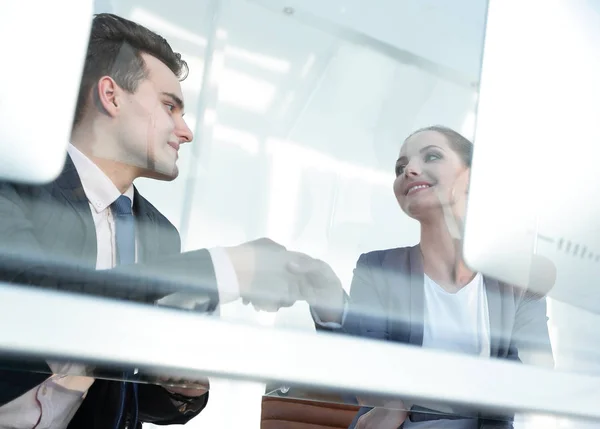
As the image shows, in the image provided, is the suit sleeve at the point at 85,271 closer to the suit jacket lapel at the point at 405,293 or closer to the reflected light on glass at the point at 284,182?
the reflected light on glass at the point at 284,182

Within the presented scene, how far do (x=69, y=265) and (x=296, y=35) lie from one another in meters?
0.27

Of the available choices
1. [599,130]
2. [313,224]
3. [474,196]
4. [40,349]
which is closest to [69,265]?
[40,349]

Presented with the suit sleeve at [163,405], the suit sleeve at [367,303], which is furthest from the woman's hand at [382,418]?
the suit sleeve at [367,303]

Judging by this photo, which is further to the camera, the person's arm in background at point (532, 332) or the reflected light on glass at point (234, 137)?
the person's arm in background at point (532, 332)

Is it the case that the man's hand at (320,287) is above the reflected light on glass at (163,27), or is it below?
below

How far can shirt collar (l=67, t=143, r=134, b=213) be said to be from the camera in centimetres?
50

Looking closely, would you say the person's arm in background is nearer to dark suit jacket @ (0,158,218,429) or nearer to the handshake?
the handshake

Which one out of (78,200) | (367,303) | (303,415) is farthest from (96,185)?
(303,415)

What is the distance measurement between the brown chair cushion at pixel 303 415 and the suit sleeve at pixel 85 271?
123 cm

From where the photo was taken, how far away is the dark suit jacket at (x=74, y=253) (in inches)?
16.5

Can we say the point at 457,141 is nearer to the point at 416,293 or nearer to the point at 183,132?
the point at 416,293

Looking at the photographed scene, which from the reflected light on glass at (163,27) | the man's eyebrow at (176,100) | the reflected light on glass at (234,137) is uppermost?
the reflected light on glass at (163,27)

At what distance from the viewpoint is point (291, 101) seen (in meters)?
0.55

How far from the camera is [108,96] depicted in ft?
1.69
